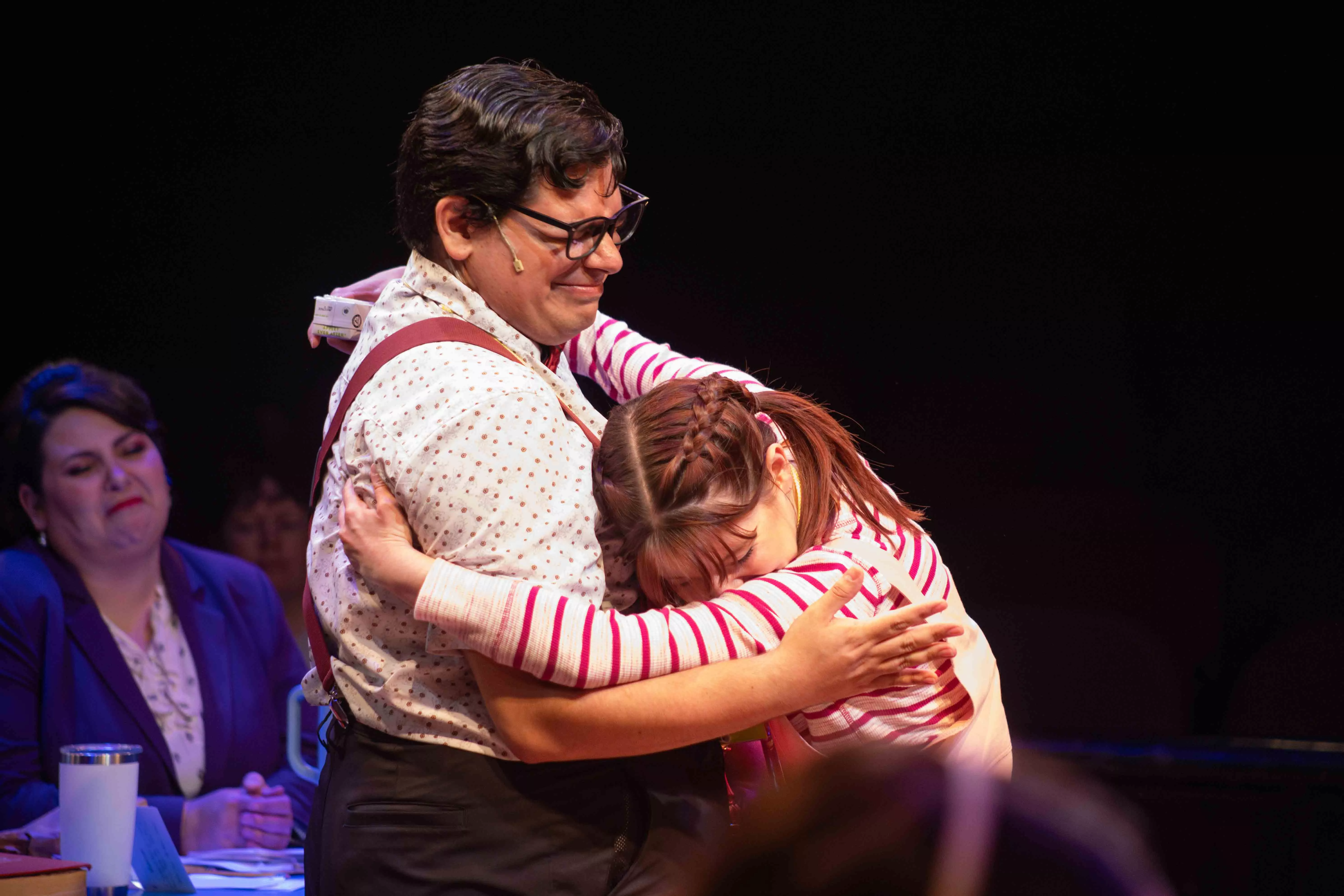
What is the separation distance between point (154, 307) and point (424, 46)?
109cm

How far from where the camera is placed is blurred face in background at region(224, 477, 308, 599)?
12.1 ft

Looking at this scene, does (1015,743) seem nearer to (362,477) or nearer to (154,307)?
(362,477)

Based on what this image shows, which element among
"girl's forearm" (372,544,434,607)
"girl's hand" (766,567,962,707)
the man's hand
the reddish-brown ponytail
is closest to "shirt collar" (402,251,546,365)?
the reddish-brown ponytail

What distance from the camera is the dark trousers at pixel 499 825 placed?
1.13 m

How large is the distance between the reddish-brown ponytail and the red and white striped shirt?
41mm

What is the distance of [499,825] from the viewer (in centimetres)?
114

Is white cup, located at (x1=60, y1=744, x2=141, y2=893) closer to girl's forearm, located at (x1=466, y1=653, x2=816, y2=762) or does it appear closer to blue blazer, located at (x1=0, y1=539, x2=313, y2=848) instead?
blue blazer, located at (x1=0, y1=539, x2=313, y2=848)

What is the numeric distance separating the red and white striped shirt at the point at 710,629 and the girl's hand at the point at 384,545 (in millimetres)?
24

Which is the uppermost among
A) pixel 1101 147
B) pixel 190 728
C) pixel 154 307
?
pixel 1101 147

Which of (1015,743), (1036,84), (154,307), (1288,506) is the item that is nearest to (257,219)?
(154,307)

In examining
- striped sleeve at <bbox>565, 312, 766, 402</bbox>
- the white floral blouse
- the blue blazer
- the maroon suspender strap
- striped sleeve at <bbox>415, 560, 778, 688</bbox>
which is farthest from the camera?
the white floral blouse

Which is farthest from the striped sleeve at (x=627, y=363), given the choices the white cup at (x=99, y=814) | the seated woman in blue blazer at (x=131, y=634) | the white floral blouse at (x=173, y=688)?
the white floral blouse at (x=173, y=688)

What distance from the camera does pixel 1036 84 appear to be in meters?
2.89

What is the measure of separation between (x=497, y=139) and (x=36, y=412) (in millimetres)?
2191
